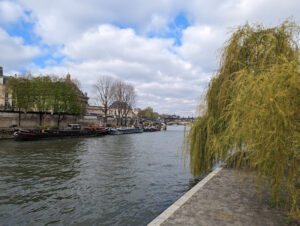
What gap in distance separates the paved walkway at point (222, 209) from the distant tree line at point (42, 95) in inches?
1734

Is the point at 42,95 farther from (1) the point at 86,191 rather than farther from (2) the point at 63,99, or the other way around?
(1) the point at 86,191

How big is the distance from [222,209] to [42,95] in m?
46.2

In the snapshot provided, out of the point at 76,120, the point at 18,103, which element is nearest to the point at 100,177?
the point at 18,103

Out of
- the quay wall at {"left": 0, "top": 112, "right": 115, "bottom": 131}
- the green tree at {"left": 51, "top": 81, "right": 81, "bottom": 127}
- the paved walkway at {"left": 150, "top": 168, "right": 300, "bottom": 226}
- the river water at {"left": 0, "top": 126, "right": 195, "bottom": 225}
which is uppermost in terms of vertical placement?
the green tree at {"left": 51, "top": 81, "right": 81, "bottom": 127}

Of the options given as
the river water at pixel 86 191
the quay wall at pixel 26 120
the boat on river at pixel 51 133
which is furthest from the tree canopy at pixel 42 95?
the river water at pixel 86 191

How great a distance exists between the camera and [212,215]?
5477mm

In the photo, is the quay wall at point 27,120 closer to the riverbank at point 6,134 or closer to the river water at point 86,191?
the riverbank at point 6,134

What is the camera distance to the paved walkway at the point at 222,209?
16.9 ft

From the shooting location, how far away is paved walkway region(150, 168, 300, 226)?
16.9ft

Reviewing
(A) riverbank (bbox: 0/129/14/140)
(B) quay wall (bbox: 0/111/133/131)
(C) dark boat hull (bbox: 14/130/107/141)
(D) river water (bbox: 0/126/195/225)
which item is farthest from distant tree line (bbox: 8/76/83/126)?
(D) river water (bbox: 0/126/195/225)

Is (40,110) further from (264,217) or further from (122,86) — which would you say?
(264,217)

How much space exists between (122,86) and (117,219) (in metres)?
58.9

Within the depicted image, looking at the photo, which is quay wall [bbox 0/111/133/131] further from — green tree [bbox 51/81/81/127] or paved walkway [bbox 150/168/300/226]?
paved walkway [bbox 150/168/300/226]

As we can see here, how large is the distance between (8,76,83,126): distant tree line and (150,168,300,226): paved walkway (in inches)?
1734
